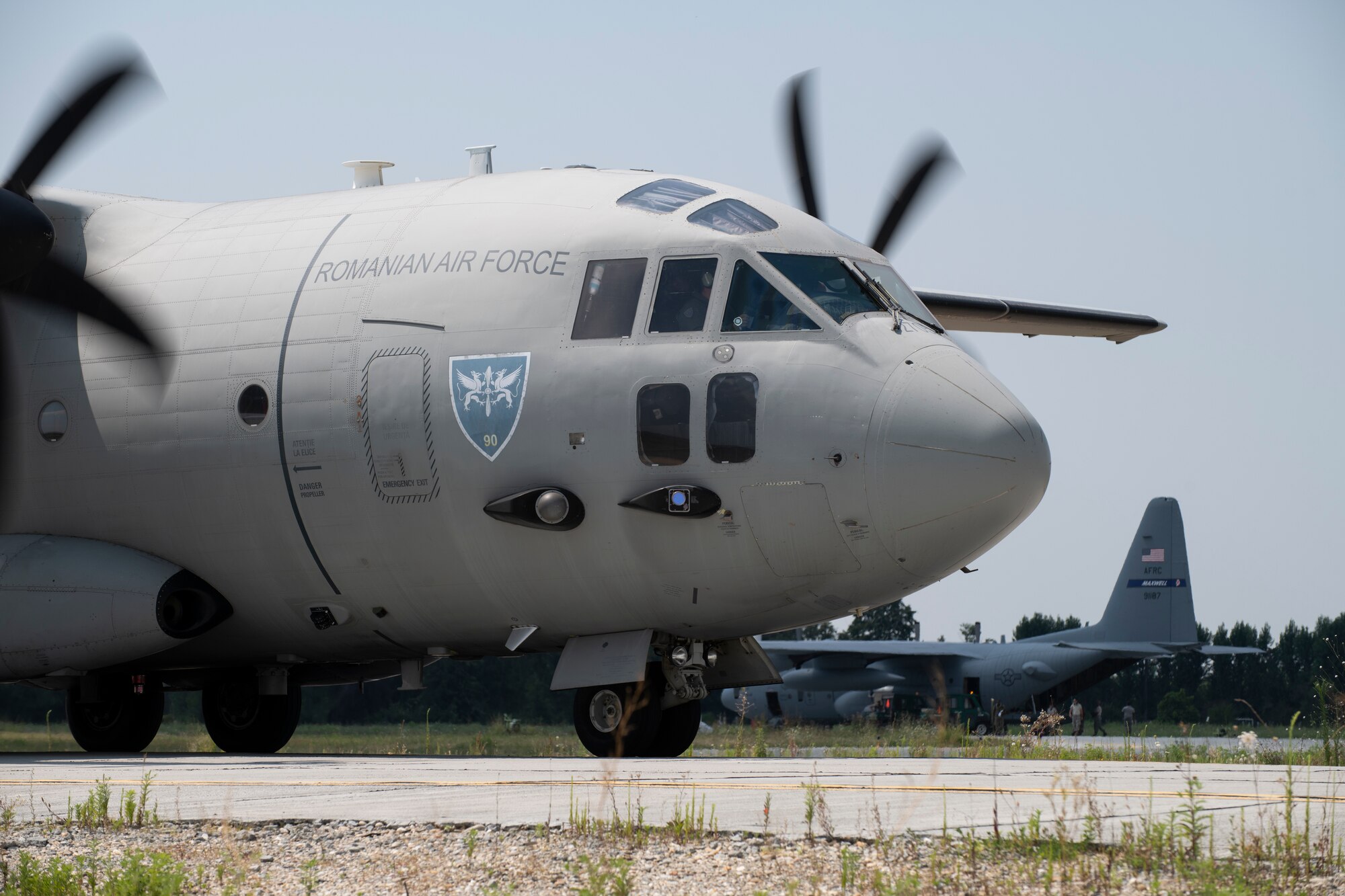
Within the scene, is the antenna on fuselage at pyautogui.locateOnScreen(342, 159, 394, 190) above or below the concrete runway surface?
above

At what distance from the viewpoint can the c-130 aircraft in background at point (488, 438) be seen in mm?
13359

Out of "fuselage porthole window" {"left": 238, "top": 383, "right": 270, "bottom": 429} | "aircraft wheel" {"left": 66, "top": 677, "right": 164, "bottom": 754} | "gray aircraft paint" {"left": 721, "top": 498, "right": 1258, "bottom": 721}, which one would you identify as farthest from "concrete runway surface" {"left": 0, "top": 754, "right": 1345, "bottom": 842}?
"gray aircraft paint" {"left": 721, "top": 498, "right": 1258, "bottom": 721}

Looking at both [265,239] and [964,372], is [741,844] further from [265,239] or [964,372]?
[265,239]

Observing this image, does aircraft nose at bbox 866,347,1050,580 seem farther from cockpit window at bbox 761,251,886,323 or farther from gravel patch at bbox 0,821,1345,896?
gravel patch at bbox 0,821,1345,896

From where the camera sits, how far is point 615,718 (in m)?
14.0

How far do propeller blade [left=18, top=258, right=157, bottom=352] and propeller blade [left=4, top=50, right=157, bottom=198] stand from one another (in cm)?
101

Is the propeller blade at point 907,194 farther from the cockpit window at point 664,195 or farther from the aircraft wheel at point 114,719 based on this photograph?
the aircraft wheel at point 114,719

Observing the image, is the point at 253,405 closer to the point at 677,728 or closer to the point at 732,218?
the point at 732,218

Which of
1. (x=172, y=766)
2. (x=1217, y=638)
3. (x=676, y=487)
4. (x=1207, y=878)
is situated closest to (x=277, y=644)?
(x=172, y=766)

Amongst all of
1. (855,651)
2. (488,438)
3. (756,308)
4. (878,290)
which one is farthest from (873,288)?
(855,651)

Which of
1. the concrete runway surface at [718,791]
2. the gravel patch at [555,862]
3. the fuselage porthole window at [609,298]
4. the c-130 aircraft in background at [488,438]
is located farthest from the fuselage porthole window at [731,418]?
the gravel patch at [555,862]

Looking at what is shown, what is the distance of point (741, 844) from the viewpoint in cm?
713

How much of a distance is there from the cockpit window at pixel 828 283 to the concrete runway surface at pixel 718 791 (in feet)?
13.4

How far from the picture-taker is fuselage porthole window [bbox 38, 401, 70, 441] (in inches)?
635
